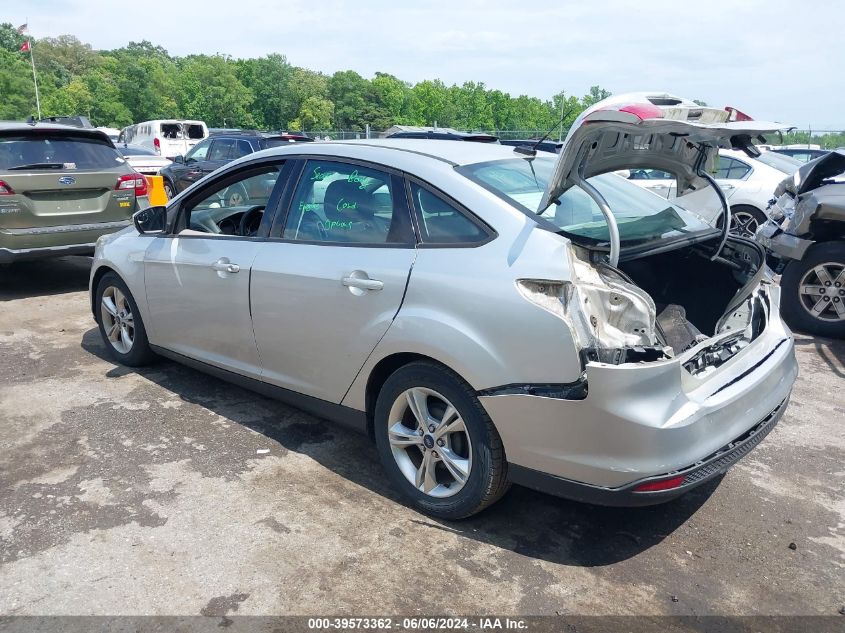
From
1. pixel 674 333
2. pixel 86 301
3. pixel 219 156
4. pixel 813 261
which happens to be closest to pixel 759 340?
pixel 674 333

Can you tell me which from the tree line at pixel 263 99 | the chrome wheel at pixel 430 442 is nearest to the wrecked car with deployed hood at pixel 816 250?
the chrome wheel at pixel 430 442

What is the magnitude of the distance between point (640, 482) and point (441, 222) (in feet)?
4.63

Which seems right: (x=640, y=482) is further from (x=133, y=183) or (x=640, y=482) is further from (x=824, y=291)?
(x=133, y=183)

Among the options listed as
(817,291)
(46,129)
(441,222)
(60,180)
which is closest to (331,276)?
(441,222)

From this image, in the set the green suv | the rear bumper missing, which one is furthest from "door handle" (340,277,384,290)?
the green suv

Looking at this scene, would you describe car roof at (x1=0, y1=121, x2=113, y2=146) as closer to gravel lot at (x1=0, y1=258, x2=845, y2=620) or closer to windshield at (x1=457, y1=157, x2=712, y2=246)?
gravel lot at (x1=0, y1=258, x2=845, y2=620)

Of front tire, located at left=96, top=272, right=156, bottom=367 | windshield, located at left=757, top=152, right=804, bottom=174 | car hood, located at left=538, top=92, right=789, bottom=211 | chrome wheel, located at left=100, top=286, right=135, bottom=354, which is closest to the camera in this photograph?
car hood, located at left=538, top=92, right=789, bottom=211

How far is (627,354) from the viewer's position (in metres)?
2.69

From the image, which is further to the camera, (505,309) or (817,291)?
(817,291)

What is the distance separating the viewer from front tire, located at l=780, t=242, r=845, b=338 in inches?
242

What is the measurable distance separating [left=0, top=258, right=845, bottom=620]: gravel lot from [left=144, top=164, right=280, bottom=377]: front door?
1.59 feet

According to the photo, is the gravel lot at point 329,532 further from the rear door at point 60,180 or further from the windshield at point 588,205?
the rear door at point 60,180

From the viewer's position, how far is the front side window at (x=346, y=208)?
3.42 metres

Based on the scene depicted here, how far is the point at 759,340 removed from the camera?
336cm
